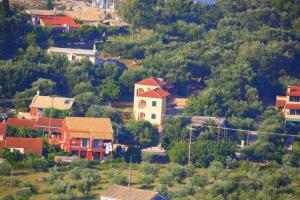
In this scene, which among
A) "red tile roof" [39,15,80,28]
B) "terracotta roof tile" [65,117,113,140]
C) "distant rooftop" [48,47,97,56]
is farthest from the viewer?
"red tile roof" [39,15,80,28]

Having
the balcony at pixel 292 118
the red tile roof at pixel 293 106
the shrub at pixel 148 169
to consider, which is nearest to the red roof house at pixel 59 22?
the red tile roof at pixel 293 106

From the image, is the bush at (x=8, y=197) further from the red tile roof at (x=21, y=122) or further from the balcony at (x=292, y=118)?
the balcony at (x=292, y=118)

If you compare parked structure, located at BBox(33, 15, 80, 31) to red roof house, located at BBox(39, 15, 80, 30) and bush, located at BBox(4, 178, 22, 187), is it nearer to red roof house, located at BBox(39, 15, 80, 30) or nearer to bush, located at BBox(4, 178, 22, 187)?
red roof house, located at BBox(39, 15, 80, 30)

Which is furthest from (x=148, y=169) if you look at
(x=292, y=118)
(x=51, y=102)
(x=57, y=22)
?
(x=57, y=22)

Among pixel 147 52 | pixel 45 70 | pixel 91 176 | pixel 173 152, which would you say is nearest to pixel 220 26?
pixel 147 52

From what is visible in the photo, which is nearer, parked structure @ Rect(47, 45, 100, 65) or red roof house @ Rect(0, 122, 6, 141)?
red roof house @ Rect(0, 122, 6, 141)

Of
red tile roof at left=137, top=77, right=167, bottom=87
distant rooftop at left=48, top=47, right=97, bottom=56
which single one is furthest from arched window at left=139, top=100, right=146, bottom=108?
distant rooftop at left=48, top=47, right=97, bottom=56

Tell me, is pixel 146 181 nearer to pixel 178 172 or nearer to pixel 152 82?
pixel 178 172
